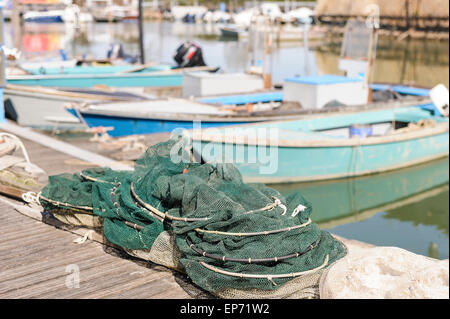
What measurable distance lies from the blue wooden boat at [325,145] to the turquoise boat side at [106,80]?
295 inches

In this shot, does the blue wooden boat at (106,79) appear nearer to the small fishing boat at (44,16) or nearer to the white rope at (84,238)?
the white rope at (84,238)

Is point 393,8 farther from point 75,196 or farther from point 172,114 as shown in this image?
point 75,196

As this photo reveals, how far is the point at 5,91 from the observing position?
16.5m

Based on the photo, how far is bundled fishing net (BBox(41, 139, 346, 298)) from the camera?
14.1 ft

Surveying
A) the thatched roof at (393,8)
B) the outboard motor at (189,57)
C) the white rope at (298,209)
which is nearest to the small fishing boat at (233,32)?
the thatched roof at (393,8)

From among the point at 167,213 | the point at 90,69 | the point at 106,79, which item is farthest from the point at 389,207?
the point at 90,69

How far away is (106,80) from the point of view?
18.7 meters

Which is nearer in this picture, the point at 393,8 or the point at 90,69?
the point at 90,69

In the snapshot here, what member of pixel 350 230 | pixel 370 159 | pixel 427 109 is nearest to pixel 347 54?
pixel 427 109

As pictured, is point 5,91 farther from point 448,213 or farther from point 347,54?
point 448,213

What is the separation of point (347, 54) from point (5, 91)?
9.46 meters

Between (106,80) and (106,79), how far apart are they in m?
0.03

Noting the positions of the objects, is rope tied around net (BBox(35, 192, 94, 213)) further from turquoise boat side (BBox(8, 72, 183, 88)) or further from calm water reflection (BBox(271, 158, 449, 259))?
turquoise boat side (BBox(8, 72, 183, 88))

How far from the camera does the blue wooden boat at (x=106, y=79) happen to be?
17.9 meters
